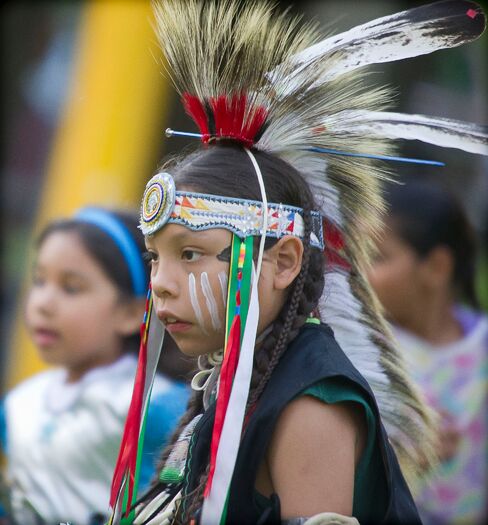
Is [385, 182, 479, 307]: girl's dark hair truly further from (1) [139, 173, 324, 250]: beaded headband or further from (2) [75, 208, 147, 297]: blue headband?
(1) [139, 173, 324, 250]: beaded headband

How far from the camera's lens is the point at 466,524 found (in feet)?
15.3

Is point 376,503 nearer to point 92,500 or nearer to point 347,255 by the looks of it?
point 347,255

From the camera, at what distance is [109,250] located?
12.1 ft

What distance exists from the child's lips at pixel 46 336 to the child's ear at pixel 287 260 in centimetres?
165

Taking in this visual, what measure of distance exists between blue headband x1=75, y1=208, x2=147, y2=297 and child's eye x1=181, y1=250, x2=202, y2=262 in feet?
5.15

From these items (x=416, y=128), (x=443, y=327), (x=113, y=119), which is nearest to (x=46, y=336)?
(x=416, y=128)

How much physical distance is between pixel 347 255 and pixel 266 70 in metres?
0.52

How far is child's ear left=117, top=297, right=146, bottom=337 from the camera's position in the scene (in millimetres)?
3701

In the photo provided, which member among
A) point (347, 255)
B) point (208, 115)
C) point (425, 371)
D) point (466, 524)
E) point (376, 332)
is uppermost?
point (208, 115)

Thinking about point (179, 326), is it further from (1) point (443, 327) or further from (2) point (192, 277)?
(1) point (443, 327)

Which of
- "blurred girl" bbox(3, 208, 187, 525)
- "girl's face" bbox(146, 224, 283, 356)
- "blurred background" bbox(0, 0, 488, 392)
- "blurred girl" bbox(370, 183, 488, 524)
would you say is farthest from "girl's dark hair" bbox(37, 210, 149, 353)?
"blurred background" bbox(0, 0, 488, 392)

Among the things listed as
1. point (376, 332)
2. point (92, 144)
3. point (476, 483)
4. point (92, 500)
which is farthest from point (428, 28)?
point (92, 144)

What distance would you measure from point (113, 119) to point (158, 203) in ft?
18.8

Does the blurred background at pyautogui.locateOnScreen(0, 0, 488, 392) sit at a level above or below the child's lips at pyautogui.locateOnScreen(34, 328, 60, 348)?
above
